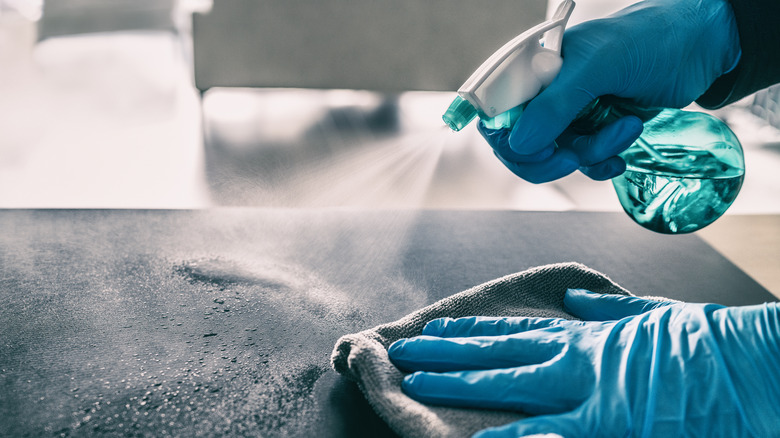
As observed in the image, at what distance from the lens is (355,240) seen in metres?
0.97


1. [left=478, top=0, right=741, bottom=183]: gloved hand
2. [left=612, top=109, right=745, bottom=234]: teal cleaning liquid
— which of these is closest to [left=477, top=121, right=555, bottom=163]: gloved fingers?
[left=478, top=0, right=741, bottom=183]: gloved hand

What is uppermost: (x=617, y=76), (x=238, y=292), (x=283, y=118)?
(x=617, y=76)

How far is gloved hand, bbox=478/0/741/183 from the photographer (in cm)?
73

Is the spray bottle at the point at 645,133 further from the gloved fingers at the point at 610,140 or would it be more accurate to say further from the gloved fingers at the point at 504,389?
the gloved fingers at the point at 504,389

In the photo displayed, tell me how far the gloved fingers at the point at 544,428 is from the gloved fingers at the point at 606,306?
0.65 ft

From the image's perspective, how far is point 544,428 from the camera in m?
0.55

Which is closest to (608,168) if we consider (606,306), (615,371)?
(606,306)

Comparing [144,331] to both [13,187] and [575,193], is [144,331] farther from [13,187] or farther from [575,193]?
[575,193]

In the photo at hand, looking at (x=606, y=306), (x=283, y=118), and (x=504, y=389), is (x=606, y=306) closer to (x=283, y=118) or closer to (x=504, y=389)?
(x=504, y=389)

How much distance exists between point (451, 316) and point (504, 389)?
0.14 metres

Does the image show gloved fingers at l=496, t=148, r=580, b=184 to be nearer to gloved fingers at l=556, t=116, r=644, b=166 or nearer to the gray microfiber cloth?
gloved fingers at l=556, t=116, r=644, b=166

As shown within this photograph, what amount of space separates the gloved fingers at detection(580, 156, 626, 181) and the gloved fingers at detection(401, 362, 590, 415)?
30cm

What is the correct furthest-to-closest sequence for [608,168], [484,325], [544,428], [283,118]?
[283,118] → [608,168] → [484,325] → [544,428]

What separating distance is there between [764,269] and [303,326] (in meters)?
0.75
